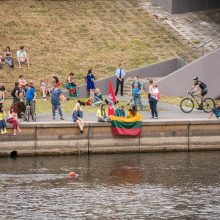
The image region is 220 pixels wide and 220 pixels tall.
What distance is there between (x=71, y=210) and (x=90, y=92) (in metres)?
21.0

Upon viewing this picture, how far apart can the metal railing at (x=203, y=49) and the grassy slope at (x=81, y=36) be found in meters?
1.01

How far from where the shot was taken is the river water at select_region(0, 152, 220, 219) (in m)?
42.5

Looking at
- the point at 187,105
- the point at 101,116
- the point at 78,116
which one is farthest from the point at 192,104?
the point at 78,116

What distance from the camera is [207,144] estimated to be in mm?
55688

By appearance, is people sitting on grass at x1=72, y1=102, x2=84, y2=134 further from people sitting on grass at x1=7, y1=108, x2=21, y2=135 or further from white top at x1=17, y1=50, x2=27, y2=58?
white top at x1=17, y1=50, x2=27, y2=58

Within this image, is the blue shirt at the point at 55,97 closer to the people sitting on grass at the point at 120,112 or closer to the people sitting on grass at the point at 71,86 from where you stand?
the people sitting on grass at the point at 120,112

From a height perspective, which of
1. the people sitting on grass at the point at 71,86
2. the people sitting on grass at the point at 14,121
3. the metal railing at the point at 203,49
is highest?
the metal railing at the point at 203,49

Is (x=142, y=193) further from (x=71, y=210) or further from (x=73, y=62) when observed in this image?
(x=73, y=62)

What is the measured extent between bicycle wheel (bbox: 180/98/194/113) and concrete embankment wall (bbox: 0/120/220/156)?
3820 millimetres

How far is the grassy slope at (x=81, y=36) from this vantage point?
232 ft

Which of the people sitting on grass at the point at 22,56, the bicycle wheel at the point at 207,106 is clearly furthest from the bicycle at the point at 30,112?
the people sitting on grass at the point at 22,56

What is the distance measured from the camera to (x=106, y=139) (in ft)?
179

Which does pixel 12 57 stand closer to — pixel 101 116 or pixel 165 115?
pixel 165 115

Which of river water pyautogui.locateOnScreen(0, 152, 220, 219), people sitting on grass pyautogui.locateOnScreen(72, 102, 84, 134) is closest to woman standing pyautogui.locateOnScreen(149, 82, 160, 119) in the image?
river water pyautogui.locateOnScreen(0, 152, 220, 219)
